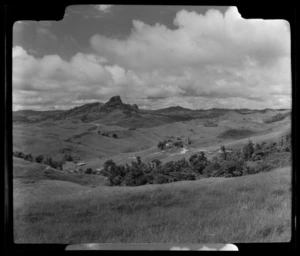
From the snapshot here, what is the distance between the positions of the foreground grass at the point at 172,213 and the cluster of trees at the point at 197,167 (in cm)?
46

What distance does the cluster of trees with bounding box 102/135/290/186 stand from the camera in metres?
6.66

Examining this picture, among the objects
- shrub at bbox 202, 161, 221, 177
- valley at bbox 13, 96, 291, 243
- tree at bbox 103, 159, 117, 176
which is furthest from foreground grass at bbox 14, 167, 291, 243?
shrub at bbox 202, 161, 221, 177

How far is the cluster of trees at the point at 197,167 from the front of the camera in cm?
666

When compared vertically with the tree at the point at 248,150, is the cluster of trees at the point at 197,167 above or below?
below

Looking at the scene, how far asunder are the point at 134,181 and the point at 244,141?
3046 mm

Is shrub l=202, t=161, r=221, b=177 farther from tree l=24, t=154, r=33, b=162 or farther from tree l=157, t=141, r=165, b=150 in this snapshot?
tree l=24, t=154, r=33, b=162

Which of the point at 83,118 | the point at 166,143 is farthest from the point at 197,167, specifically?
the point at 83,118

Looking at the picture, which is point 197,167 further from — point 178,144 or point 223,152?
point 223,152

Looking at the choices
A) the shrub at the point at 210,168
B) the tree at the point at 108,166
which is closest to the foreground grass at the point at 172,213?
the tree at the point at 108,166

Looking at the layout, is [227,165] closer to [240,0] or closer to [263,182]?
[263,182]

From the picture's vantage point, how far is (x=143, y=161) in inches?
279

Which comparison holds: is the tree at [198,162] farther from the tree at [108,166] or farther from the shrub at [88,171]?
the shrub at [88,171]

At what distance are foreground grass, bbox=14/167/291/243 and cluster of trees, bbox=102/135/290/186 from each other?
460 mm
